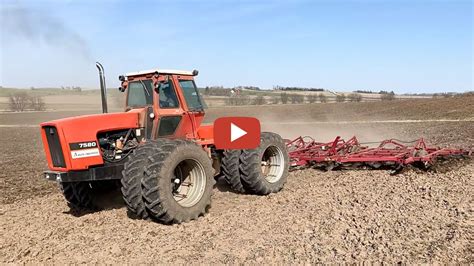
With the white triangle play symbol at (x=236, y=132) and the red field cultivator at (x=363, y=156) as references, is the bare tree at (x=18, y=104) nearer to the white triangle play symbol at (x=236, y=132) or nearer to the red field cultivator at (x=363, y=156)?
the red field cultivator at (x=363, y=156)

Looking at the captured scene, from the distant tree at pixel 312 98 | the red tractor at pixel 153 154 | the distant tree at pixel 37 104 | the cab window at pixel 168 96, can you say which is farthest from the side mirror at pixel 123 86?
the distant tree at pixel 37 104

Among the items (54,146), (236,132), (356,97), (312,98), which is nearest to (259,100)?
(312,98)

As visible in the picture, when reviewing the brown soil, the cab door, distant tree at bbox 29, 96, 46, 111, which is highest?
the cab door

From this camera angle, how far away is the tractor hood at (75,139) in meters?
6.30

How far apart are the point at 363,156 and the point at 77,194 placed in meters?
5.87

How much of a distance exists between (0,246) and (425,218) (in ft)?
17.8

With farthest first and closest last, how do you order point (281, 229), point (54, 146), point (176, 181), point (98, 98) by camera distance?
point (98, 98), point (176, 181), point (54, 146), point (281, 229)

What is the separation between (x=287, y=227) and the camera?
587 cm

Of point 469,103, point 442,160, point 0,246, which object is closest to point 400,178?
point 442,160

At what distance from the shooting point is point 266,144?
8.20 metres

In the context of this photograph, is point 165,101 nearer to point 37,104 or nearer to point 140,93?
point 140,93

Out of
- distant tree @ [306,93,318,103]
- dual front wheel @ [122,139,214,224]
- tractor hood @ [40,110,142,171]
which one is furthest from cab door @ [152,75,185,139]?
distant tree @ [306,93,318,103]

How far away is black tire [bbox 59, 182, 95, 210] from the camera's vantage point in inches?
288

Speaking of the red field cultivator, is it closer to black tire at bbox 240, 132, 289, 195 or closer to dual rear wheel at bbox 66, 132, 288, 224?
black tire at bbox 240, 132, 289, 195
